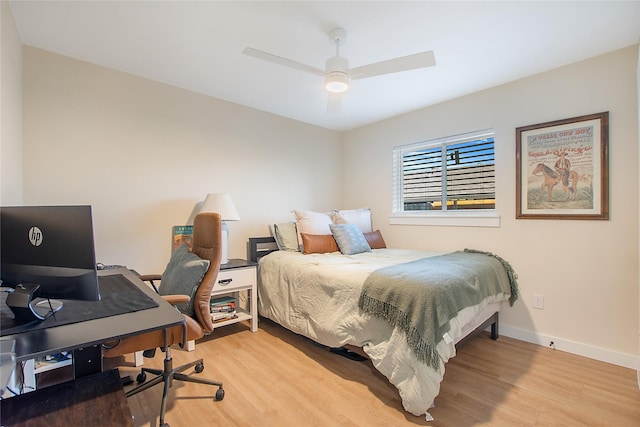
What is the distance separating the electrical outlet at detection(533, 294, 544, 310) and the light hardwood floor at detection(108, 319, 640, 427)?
0.34 meters

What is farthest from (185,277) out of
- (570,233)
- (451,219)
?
(570,233)

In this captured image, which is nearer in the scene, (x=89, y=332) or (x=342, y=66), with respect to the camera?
(x=89, y=332)

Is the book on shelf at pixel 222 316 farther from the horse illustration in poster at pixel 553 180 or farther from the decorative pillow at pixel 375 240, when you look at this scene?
the horse illustration in poster at pixel 553 180

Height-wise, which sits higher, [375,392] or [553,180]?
[553,180]

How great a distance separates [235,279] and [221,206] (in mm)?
671

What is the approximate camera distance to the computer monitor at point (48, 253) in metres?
1.05

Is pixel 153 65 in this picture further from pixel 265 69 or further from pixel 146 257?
pixel 146 257

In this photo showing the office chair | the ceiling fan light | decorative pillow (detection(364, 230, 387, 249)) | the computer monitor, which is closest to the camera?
the computer monitor

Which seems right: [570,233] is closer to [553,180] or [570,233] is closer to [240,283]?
[553,180]

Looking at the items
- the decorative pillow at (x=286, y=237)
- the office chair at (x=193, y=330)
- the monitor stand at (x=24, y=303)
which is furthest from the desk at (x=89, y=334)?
the decorative pillow at (x=286, y=237)

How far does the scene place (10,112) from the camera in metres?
1.83

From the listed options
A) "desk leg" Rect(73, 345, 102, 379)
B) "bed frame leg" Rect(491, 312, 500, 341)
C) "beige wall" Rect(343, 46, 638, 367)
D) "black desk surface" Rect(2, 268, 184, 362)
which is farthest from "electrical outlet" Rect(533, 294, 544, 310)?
"desk leg" Rect(73, 345, 102, 379)

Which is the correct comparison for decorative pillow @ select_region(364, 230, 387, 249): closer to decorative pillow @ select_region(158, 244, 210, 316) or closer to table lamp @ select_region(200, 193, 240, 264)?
table lamp @ select_region(200, 193, 240, 264)

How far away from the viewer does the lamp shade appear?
9.14 feet
